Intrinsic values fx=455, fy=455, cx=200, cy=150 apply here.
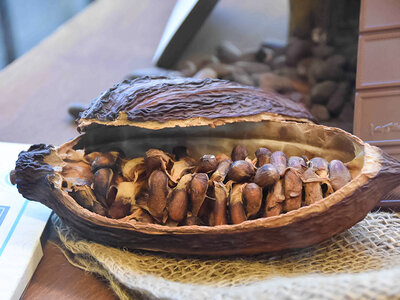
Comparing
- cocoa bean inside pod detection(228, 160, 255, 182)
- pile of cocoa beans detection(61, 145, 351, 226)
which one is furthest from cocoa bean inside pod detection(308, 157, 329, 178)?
cocoa bean inside pod detection(228, 160, 255, 182)

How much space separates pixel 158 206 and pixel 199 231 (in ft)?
0.41

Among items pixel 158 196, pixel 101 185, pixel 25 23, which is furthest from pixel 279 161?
pixel 25 23

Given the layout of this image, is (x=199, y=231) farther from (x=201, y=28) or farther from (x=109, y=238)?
(x=201, y=28)

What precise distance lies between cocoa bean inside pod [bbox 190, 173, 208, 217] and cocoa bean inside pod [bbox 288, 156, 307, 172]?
185 mm

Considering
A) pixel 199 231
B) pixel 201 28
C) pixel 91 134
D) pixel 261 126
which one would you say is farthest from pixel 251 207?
pixel 201 28

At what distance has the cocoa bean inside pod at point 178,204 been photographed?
3.01 ft

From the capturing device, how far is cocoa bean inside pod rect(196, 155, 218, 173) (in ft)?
3.27

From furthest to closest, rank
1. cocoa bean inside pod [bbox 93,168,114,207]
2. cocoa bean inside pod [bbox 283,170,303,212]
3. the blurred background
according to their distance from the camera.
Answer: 1. the blurred background
2. cocoa bean inside pod [bbox 93,168,114,207]
3. cocoa bean inside pod [bbox 283,170,303,212]

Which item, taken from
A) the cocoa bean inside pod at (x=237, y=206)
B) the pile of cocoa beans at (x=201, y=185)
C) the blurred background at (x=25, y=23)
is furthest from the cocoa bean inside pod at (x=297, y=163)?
the blurred background at (x=25, y=23)

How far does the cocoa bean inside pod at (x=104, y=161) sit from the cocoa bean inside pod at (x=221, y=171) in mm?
241

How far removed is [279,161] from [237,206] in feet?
0.48

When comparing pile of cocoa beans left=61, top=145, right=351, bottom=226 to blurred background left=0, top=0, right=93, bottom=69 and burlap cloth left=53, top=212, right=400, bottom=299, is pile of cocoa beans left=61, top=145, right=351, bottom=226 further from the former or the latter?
blurred background left=0, top=0, right=93, bottom=69

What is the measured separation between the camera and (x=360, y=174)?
0.85 meters

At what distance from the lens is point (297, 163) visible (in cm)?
96
